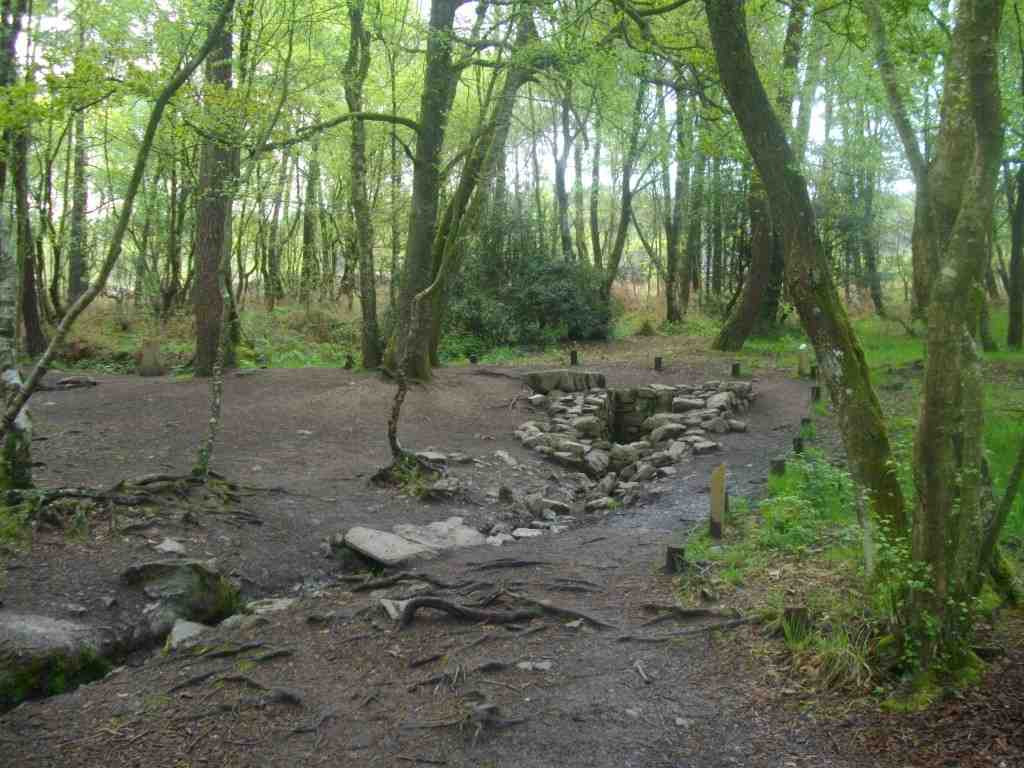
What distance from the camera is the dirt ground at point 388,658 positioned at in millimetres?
4086

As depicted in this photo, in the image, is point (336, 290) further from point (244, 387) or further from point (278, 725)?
point (278, 725)

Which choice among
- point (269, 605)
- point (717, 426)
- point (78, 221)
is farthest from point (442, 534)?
point (78, 221)

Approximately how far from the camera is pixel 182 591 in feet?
19.9

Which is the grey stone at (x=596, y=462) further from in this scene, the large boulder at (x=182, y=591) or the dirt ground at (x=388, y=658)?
the large boulder at (x=182, y=591)

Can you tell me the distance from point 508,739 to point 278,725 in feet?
4.34

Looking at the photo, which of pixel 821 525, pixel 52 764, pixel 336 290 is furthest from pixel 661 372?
pixel 336 290

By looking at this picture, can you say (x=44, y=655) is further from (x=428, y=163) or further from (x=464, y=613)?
(x=428, y=163)

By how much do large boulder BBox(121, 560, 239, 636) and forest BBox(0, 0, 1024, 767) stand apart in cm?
2

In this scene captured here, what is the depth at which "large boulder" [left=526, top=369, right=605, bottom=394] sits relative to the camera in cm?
1489

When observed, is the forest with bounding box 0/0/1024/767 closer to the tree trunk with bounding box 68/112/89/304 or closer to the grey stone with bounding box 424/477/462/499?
the grey stone with bounding box 424/477/462/499

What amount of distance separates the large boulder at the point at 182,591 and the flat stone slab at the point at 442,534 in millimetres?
1790

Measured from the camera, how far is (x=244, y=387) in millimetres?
13188

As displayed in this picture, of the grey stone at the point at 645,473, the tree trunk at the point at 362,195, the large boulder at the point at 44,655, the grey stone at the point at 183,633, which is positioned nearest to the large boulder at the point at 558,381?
the tree trunk at the point at 362,195

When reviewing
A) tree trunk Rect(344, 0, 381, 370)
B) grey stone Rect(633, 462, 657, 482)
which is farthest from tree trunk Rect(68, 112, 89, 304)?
grey stone Rect(633, 462, 657, 482)
